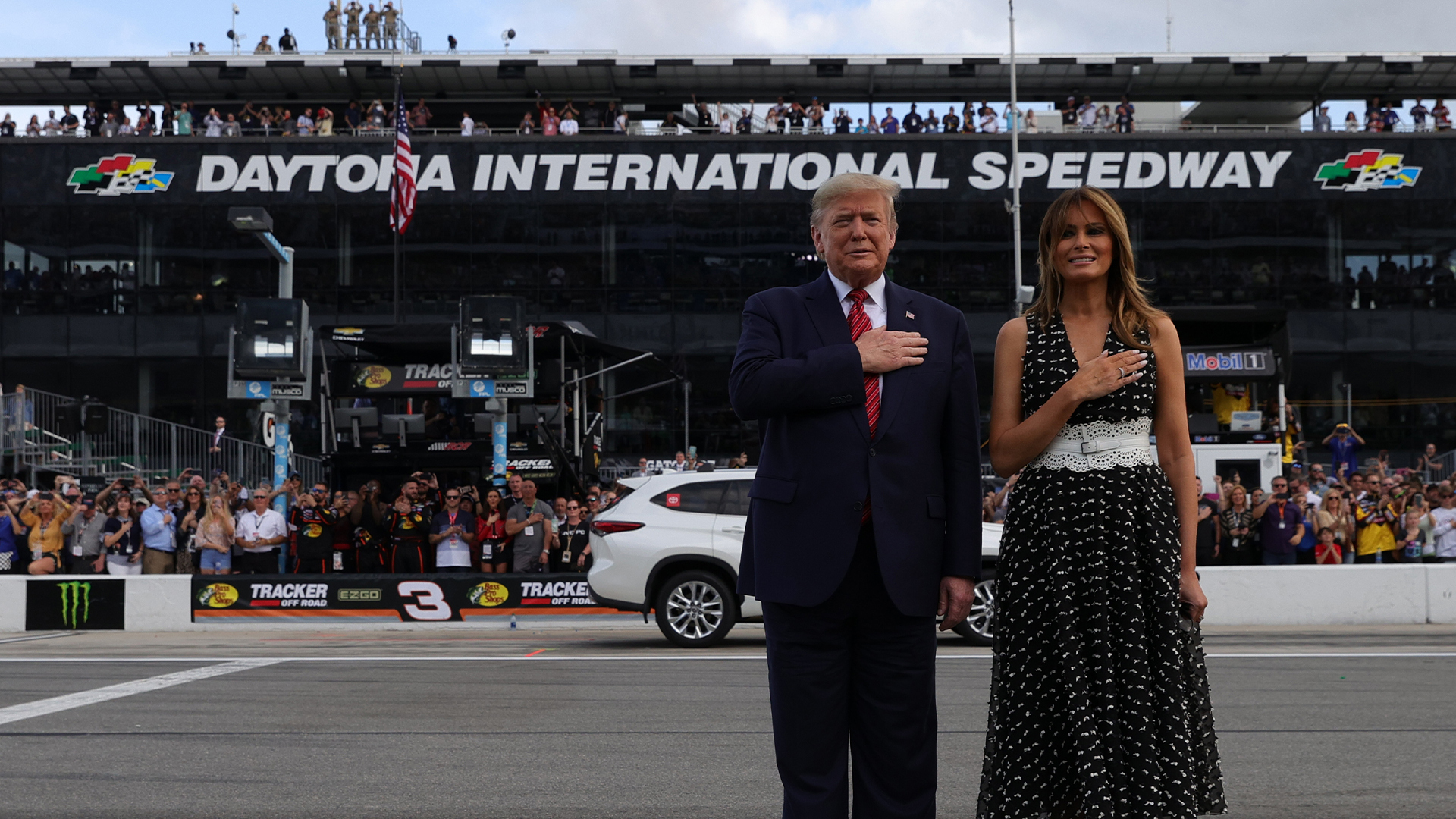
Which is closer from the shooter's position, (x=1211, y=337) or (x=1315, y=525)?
(x=1315, y=525)

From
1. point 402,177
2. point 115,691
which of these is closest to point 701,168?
point 402,177

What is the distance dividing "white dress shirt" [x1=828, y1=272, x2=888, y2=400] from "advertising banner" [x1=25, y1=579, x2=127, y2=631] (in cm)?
1485

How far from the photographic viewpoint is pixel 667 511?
13086 mm

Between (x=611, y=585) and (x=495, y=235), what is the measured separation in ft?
81.6

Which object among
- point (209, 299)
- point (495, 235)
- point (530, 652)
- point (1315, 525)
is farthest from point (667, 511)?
point (209, 299)

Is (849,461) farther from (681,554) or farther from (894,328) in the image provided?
(681,554)

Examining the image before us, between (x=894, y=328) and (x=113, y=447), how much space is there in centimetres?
2562

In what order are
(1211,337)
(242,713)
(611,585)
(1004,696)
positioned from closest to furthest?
(1004,696)
(242,713)
(611,585)
(1211,337)

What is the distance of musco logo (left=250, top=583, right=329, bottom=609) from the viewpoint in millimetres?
16234

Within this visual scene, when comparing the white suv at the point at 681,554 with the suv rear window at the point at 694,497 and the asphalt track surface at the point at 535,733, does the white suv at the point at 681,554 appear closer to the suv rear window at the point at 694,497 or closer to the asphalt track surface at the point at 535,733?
the suv rear window at the point at 694,497

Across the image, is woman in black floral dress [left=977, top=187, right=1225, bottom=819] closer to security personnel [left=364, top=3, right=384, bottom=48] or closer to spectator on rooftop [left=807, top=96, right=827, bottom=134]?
spectator on rooftop [left=807, top=96, right=827, bottom=134]

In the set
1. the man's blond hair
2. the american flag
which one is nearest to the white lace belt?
the man's blond hair

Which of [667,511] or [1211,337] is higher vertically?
[1211,337]

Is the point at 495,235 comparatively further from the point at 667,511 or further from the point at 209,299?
the point at 667,511
